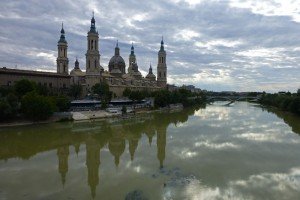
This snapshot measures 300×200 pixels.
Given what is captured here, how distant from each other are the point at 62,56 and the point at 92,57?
841 cm

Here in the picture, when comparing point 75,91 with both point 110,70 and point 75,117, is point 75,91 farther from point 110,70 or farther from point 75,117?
point 110,70

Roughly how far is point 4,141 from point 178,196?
17296 millimetres

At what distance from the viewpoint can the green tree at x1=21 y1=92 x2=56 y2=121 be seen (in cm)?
3328

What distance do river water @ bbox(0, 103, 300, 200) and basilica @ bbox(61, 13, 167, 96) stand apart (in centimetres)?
3421

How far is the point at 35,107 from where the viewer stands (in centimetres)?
3331

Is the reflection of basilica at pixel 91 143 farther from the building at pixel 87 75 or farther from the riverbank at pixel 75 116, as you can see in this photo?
the building at pixel 87 75

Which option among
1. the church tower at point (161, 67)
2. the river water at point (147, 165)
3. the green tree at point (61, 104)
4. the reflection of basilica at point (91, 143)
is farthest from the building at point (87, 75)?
the river water at point (147, 165)

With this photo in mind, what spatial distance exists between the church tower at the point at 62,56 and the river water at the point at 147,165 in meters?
38.4

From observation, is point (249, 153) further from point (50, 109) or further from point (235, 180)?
point (50, 109)

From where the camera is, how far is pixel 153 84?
305 feet

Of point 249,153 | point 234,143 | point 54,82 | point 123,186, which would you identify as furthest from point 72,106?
point 123,186

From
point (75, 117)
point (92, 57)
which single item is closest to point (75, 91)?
point (92, 57)

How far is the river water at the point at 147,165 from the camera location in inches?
516

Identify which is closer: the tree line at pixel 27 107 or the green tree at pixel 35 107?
the tree line at pixel 27 107
